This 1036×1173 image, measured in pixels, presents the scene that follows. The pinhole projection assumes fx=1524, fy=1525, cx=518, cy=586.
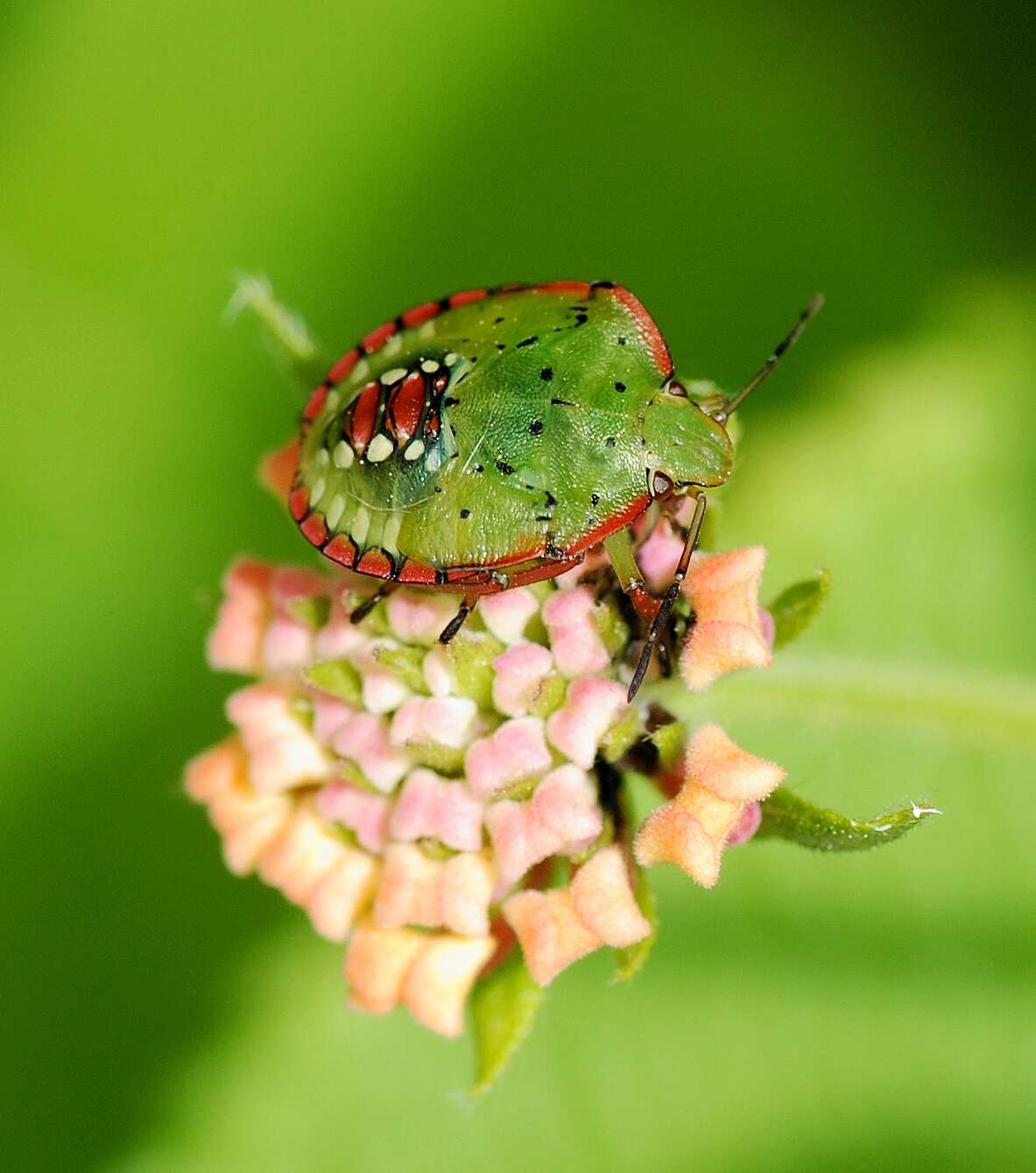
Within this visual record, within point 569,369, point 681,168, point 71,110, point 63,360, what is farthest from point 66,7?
point 569,369

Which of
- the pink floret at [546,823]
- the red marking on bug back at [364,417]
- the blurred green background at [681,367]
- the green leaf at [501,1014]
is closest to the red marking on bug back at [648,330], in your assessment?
the red marking on bug back at [364,417]

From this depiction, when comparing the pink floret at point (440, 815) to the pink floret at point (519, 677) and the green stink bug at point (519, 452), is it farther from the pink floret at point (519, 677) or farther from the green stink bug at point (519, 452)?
the green stink bug at point (519, 452)

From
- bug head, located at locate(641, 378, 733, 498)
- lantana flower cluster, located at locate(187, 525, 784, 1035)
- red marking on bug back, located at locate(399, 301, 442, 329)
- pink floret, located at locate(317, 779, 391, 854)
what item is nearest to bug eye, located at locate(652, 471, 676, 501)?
bug head, located at locate(641, 378, 733, 498)

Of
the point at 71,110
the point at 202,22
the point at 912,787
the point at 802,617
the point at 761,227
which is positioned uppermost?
the point at 761,227

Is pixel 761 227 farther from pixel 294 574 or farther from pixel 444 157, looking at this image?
pixel 294 574

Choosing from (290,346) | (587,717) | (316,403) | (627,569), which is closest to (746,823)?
(587,717)

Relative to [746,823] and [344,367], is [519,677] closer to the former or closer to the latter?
[746,823]

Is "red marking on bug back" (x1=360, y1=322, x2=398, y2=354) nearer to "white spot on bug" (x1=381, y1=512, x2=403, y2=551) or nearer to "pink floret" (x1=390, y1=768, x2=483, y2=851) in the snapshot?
"white spot on bug" (x1=381, y1=512, x2=403, y2=551)
